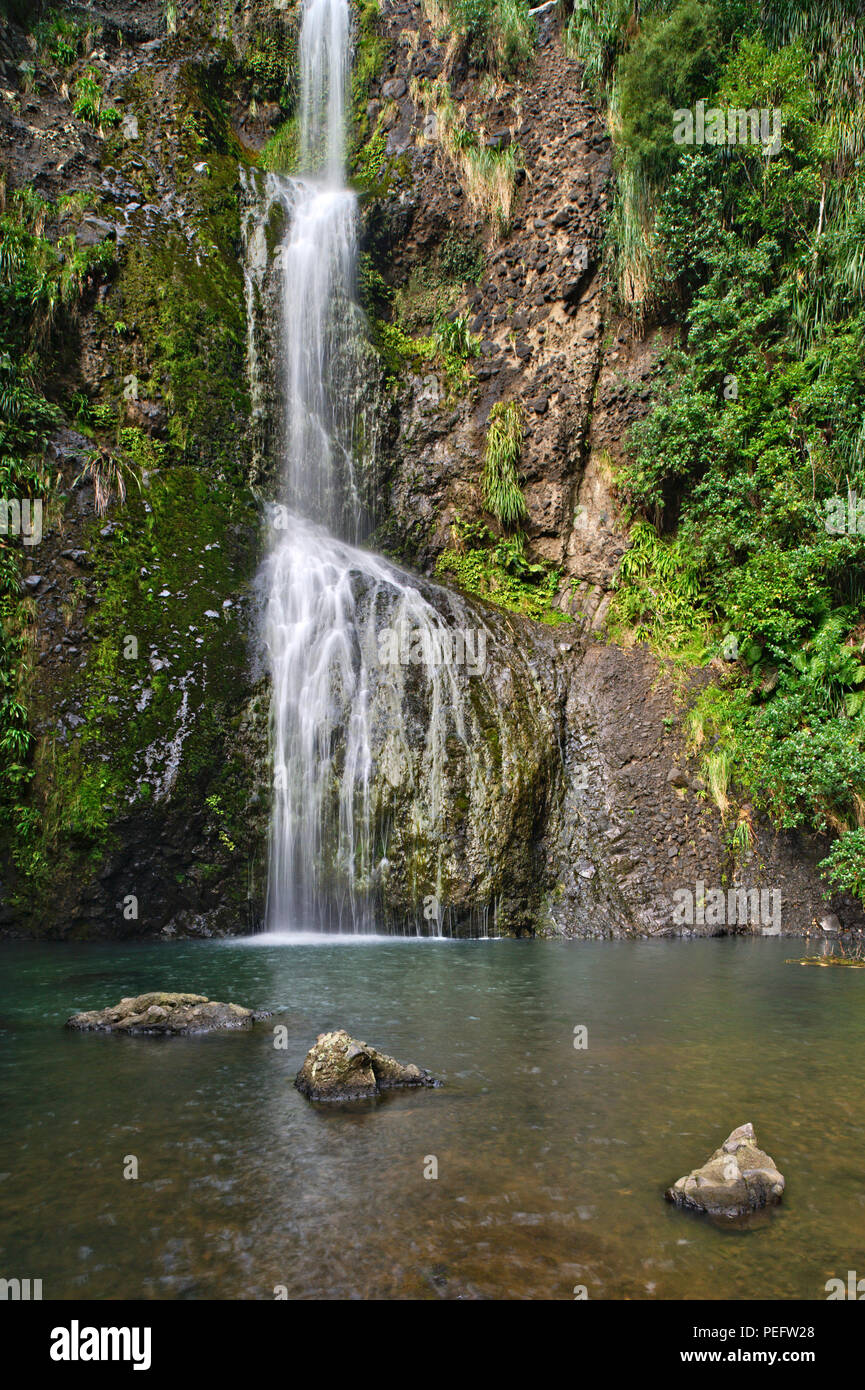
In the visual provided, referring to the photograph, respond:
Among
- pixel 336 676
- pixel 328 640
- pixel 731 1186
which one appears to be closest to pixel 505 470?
pixel 328 640

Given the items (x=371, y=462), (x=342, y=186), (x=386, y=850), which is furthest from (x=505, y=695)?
(x=342, y=186)

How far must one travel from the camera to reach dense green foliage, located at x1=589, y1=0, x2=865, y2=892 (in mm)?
11070

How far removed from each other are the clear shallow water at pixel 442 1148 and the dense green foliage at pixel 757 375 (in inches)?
228

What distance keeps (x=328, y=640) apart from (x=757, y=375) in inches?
309

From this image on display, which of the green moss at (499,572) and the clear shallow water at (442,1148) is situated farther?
the green moss at (499,572)

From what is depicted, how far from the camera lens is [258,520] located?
12.9 m

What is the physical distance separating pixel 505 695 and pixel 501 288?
9283 millimetres

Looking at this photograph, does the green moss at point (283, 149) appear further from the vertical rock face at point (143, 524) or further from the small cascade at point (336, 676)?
the small cascade at point (336, 676)

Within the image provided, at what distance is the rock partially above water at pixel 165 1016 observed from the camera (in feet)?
17.1

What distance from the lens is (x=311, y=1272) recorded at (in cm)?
250

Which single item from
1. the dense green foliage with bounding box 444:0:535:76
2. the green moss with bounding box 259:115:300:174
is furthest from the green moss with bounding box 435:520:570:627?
the green moss with bounding box 259:115:300:174

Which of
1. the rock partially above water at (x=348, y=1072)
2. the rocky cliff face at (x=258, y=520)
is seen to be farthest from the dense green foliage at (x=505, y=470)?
the rock partially above water at (x=348, y=1072)

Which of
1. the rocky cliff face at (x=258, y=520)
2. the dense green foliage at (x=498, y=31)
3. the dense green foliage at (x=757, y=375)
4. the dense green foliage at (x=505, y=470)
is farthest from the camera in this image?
the dense green foliage at (x=498, y=31)
